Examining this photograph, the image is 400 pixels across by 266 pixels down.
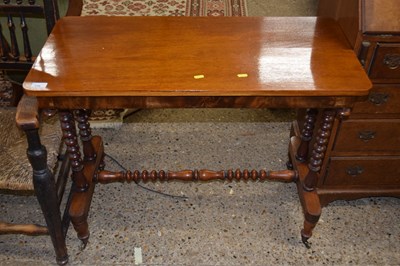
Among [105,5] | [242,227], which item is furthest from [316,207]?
[105,5]

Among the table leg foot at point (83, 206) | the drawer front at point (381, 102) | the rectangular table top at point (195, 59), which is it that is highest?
the rectangular table top at point (195, 59)

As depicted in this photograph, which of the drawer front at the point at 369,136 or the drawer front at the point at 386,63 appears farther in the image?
the drawer front at the point at 369,136

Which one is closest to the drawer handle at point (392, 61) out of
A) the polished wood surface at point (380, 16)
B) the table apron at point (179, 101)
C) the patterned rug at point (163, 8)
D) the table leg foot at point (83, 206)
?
the polished wood surface at point (380, 16)

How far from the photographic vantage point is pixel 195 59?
156 cm

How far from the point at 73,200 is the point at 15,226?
263 mm

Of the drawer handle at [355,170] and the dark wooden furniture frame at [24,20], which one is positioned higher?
the dark wooden furniture frame at [24,20]

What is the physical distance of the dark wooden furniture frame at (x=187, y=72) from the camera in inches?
55.4

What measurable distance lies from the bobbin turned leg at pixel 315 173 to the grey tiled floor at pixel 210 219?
0.15 meters

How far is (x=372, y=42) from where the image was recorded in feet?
5.15

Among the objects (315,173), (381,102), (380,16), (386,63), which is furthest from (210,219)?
(380,16)

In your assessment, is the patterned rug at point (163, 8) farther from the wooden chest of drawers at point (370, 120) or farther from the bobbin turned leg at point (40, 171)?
the bobbin turned leg at point (40, 171)

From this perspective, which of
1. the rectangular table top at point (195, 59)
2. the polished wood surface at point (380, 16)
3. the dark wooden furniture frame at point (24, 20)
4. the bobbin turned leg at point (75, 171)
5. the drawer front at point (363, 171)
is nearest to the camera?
the rectangular table top at point (195, 59)

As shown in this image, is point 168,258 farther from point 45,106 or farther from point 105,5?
point 105,5

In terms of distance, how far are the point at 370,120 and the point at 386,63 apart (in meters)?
0.28
